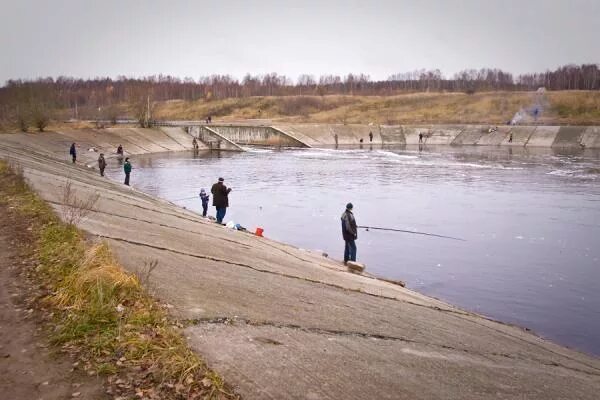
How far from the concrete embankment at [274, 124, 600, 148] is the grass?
7521cm

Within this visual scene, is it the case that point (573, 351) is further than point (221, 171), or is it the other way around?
point (221, 171)

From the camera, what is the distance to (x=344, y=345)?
23.8 ft

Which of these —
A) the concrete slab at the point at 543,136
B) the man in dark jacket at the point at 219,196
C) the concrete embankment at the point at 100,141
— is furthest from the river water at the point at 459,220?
the concrete slab at the point at 543,136

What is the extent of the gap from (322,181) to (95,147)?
29335 millimetres

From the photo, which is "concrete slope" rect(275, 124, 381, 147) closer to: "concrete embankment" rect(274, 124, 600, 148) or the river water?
"concrete embankment" rect(274, 124, 600, 148)

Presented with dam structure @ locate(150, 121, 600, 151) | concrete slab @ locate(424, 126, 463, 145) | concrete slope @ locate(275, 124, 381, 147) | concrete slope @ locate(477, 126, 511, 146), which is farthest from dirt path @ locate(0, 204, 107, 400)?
concrete slab @ locate(424, 126, 463, 145)

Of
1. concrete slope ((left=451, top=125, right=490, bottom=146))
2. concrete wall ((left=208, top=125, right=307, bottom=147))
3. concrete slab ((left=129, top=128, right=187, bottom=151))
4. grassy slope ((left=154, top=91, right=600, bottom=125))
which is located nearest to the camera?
concrete slab ((left=129, top=128, right=187, bottom=151))

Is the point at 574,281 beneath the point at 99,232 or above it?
beneath

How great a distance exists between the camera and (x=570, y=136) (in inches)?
2997

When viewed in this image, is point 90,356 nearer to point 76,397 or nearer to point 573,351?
point 76,397

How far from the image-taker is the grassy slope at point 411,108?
97.3 metres

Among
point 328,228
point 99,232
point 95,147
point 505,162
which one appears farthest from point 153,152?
point 99,232

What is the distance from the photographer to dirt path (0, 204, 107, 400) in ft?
17.2

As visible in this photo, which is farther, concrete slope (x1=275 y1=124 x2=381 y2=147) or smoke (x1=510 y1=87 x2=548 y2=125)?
smoke (x1=510 y1=87 x2=548 y2=125)
